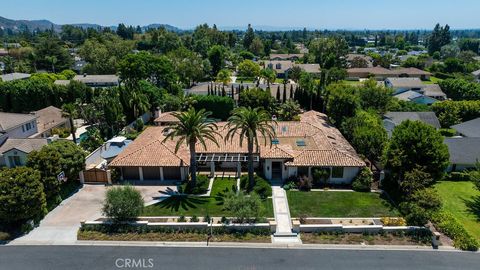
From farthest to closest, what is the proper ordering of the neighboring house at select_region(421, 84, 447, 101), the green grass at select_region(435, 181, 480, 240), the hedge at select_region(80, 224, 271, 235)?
the neighboring house at select_region(421, 84, 447, 101), the green grass at select_region(435, 181, 480, 240), the hedge at select_region(80, 224, 271, 235)

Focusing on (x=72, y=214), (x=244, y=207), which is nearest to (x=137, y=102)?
(x=72, y=214)

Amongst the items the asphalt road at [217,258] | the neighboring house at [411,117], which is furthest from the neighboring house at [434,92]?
the asphalt road at [217,258]

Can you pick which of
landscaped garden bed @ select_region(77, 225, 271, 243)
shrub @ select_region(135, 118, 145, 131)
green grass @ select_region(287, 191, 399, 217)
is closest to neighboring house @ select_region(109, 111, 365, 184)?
green grass @ select_region(287, 191, 399, 217)

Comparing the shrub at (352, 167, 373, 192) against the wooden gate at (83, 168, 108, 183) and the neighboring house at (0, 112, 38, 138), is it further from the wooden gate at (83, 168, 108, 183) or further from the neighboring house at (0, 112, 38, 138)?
the neighboring house at (0, 112, 38, 138)

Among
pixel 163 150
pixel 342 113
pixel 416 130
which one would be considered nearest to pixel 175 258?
pixel 163 150

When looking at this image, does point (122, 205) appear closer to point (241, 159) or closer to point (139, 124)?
point (241, 159)

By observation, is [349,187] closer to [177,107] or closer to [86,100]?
[177,107]
